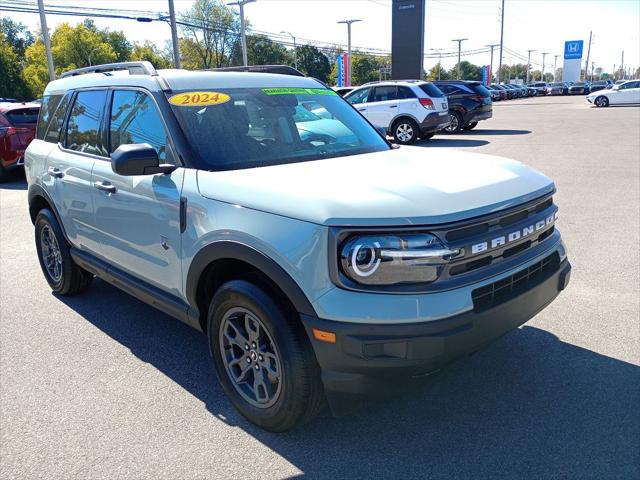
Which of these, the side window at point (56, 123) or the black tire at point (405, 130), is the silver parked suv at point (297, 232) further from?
the black tire at point (405, 130)

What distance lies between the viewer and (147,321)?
445cm

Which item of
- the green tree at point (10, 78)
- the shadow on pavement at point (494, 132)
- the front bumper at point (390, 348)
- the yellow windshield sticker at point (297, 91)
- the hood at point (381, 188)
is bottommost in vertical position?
the shadow on pavement at point (494, 132)

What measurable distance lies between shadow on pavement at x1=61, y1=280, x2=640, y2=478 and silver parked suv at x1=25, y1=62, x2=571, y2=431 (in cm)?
29

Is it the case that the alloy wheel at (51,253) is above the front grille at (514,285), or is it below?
below

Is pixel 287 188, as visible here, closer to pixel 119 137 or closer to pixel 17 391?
pixel 119 137

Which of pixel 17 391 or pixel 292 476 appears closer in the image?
pixel 292 476

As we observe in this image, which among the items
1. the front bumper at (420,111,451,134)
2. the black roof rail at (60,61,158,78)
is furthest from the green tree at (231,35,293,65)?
the black roof rail at (60,61,158,78)

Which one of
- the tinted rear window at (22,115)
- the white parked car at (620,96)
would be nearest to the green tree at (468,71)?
the white parked car at (620,96)

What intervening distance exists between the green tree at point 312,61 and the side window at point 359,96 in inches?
2896

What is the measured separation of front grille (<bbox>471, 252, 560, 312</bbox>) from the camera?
8.25 ft

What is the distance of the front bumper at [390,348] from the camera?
2312 mm

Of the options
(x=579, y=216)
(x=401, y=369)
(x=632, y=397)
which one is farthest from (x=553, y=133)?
(x=401, y=369)

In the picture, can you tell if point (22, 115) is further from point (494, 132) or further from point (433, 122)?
point (494, 132)

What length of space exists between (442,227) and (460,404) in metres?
1.25
